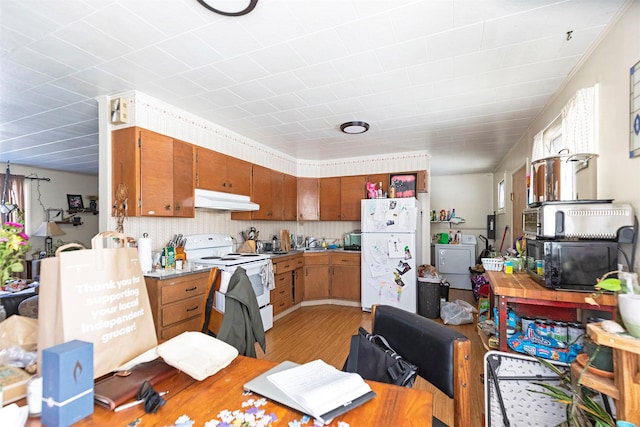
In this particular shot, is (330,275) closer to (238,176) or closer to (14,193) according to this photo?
(238,176)

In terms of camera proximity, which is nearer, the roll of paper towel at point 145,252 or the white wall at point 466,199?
the roll of paper towel at point 145,252

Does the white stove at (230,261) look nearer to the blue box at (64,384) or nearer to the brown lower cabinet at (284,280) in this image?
the brown lower cabinet at (284,280)

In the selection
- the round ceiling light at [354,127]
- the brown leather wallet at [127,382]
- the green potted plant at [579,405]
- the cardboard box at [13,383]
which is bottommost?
the green potted plant at [579,405]

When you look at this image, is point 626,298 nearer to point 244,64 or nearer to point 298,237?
point 244,64

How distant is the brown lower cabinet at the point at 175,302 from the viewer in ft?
8.29

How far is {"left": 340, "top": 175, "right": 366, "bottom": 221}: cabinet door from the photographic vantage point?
509cm

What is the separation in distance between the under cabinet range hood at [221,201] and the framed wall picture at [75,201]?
5.09 m

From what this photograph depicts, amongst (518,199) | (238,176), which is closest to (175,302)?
(238,176)

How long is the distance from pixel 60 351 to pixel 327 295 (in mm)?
4344

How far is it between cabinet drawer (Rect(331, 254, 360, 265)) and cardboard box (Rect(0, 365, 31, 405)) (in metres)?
4.13

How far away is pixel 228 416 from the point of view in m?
0.76

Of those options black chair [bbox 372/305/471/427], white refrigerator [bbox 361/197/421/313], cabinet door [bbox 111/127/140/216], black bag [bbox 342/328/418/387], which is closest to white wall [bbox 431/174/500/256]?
white refrigerator [bbox 361/197/421/313]

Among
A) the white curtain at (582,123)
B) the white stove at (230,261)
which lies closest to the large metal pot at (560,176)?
the white curtain at (582,123)

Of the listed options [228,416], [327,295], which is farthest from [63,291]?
[327,295]
